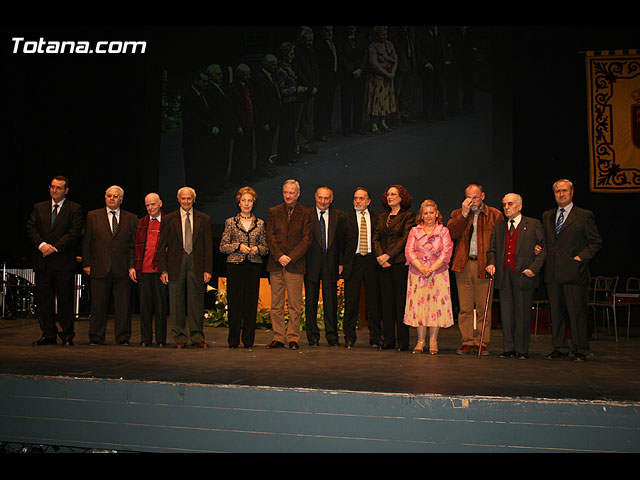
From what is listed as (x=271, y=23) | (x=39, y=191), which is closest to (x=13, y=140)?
(x=39, y=191)

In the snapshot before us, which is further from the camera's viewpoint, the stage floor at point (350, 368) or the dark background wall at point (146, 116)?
the dark background wall at point (146, 116)

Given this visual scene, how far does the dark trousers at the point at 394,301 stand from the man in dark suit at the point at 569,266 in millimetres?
1133

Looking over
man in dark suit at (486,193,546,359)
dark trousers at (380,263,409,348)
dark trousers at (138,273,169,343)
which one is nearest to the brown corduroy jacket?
man in dark suit at (486,193,546,359)

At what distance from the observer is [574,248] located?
4836mm

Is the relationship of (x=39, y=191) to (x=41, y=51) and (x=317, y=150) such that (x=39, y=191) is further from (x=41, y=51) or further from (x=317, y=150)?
(x=317, y=150)

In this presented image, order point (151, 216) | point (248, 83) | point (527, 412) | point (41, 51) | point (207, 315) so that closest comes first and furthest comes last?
point (527, 412)
point (151, 216)
point (207, 315)
point (248, 83)
point (41, 51)

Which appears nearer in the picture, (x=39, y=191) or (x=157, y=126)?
(x=157, y=126)

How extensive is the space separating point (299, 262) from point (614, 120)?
5.41 m

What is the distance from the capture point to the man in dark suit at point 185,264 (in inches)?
210

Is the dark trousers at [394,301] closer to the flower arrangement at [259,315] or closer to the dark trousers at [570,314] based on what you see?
the dark trousers at [570,314]

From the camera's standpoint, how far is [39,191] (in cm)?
985

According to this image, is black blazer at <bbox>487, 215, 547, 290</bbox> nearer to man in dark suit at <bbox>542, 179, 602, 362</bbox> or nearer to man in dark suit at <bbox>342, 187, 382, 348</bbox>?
man in dark suit at <bbox>542, 179, 602, 362</bbox>

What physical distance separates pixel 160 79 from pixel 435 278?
5.66 meters

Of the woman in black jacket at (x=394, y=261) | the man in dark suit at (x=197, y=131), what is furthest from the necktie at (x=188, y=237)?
the man in dark suit at (x=197, y=131)
